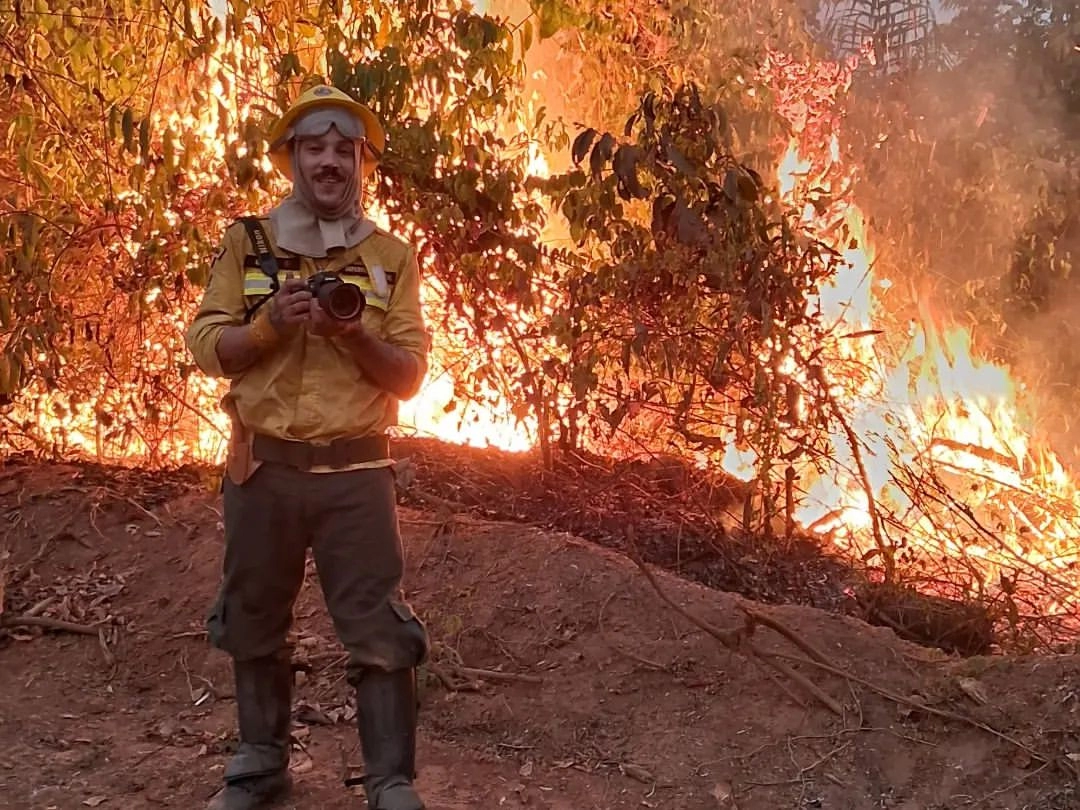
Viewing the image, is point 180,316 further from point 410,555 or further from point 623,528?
point 623,528

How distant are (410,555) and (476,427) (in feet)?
4.08

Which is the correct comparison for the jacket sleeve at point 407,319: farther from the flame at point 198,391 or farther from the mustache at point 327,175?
the flame at point 198,391

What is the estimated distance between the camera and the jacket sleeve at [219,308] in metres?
2.42

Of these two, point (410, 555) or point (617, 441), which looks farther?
point (617, 441)

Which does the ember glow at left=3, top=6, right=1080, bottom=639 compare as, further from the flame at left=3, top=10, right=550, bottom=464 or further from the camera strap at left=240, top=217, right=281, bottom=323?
the camera strap at left=240, top=217, right=281, bottom=323

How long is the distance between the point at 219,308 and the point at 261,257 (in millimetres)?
162

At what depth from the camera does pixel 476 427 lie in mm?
5277

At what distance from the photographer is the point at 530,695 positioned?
345cm

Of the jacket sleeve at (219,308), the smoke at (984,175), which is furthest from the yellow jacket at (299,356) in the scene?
the smoke at (984,175)

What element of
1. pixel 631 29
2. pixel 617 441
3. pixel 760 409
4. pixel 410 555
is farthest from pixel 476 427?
pixel 631 29

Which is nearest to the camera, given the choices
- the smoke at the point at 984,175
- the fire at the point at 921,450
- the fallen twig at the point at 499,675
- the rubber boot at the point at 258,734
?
the rubber boot at the point at 258,734

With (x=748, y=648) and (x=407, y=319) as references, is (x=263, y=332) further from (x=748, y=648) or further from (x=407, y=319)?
(x=748, y=648)

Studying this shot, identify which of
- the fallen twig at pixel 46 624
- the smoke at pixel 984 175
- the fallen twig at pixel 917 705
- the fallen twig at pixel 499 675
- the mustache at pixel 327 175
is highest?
the smoke at pixel 984 175

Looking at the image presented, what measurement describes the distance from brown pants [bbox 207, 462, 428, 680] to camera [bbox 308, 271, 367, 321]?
1.49 feet
